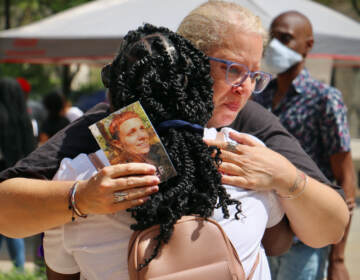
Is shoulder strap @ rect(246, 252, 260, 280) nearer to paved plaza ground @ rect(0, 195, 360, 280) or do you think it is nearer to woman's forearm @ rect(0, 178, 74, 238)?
→ woman's forearm @ rect(0, 178, 74, 238)

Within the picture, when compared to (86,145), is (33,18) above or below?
below

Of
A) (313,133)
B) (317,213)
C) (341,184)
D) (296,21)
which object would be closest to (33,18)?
(296,21)

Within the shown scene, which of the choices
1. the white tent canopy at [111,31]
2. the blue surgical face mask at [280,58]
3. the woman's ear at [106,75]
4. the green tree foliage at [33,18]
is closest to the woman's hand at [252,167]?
the woman's ear at [106,75]

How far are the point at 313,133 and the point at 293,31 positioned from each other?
33.8 inches

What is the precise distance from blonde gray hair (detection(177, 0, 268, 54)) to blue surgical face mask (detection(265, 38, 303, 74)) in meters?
1.70

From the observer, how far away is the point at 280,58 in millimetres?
3340

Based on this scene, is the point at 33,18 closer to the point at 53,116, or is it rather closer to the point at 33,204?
the point at 53,116

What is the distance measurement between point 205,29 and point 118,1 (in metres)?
4.21

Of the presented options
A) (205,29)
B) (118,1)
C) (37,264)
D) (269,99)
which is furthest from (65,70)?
(205,29)

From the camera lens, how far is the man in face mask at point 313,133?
2.90 meters

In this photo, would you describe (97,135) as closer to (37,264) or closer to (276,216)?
(276,216)

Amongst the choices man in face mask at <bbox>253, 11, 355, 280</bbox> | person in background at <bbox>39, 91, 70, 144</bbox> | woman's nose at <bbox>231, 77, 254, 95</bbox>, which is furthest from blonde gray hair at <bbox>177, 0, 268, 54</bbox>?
person in background at <bbox>39, 91, 70, 144</bbox>

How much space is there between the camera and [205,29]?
162 centimetres

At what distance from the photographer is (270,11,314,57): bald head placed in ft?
11.3
